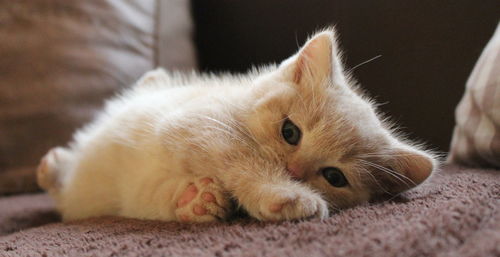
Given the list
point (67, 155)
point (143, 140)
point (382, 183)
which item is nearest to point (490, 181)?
point (382, 183)

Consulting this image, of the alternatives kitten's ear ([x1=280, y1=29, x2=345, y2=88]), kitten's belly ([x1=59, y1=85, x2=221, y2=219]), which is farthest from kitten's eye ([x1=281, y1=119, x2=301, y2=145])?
kitten's belly ([x1=59, y1=85, x2=221, y2=219])

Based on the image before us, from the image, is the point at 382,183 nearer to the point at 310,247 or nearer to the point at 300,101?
the point at 300,101

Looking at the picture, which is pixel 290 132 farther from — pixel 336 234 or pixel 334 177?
pixel 336 234

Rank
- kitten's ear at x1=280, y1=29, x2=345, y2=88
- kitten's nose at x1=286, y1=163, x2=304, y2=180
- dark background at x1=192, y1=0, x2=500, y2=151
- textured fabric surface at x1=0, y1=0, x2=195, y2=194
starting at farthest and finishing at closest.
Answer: textured fabric surface at x1=0, y1=0, x2=195, y2=194 < dark background at x1=192, y1=0, x2=500, y2=151 < kitten's ear at x1=280, y1=29, x2=345, y2=88 < kitten's nose at x1=286, y1=163, x2=304, y2=180

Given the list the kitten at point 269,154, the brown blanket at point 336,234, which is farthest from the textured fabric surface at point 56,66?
the brown blanket at point 336,234

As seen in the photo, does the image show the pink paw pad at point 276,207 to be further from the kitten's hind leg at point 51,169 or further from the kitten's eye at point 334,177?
the kitten's hind leg at point 51,169

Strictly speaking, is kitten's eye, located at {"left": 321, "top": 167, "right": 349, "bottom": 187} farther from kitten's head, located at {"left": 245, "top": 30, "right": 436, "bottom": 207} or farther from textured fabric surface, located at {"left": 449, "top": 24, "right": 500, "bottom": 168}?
textured fabric surface, located at {"left": 449, "top": 24, "right": 500, "bottom": 168}

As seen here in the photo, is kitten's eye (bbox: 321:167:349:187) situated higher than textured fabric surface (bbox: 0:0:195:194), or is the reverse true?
textured fabric surface (bbox: 0:0:195:194)

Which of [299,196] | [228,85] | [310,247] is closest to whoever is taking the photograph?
[310,247]
